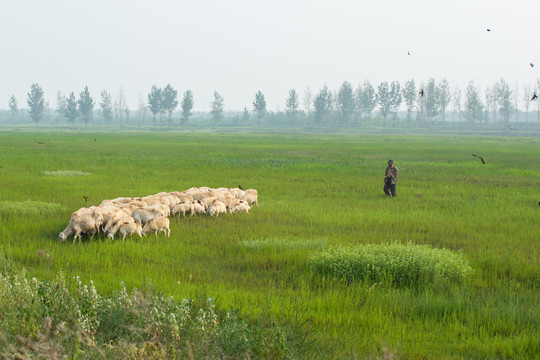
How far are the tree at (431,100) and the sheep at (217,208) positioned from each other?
142 meters

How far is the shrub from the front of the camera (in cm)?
923

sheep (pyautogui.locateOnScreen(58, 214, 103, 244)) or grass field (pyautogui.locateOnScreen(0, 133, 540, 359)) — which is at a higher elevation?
sheep (pyautogui.locateOnScreen(58, 214, 103, 244))

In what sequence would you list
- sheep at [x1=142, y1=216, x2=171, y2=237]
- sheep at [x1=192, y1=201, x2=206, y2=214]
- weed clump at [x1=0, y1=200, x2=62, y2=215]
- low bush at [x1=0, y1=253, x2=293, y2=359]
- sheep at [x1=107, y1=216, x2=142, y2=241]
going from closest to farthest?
low bush at [x1=0, y1=253, x2=293, y2=359]
sheep at [x1=107, y1=216, x2=142, y2=241]
sheep at [x1=142, y1=216, x2=171, y2=237]
weed clump at [x1=0, y1=200, x2=62, y2=215]
sheep at [x1=192, y1=201, x2=206, y2=214]

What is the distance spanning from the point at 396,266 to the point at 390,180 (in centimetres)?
1129

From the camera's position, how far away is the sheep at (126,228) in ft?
39.7

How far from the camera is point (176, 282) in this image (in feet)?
28.2

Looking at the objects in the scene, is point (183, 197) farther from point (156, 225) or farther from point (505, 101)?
point (505, 101)

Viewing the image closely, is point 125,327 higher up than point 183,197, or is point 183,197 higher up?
point 183,197

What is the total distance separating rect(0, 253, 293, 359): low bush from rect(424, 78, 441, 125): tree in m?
151

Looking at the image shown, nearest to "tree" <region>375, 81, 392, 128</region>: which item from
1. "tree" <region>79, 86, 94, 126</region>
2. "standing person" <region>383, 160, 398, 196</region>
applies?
"tree" <region>79, 86, 94, 126</region>

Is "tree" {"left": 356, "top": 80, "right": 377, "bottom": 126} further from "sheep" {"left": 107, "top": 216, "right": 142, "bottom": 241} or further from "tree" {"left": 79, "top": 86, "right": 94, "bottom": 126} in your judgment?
"sheep" {"left": 107, "top": 216, "right": 142, "bottom": 241}

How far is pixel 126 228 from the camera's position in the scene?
12.2 meters

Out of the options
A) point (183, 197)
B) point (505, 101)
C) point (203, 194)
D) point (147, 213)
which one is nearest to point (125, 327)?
point (147, 213)

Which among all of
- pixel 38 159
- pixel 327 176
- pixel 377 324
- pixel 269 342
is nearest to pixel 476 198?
pixel 327 176
